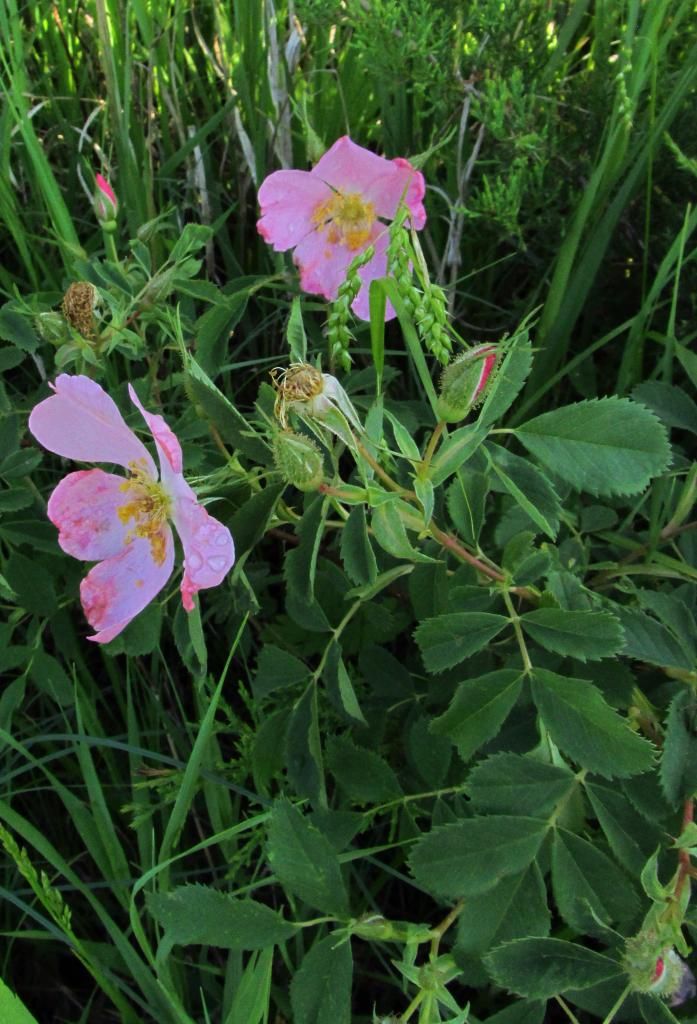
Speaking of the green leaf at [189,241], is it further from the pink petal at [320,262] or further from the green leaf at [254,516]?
the green leaf at [254,516]

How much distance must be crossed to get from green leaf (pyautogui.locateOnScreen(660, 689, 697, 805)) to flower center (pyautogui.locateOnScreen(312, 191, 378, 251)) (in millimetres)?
656

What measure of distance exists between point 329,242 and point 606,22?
1.63ft

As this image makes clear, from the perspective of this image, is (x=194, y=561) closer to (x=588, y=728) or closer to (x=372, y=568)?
(x=372, y=568)

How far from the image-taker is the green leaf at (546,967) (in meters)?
Result: 0.79

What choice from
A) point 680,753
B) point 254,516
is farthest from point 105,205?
point 680,753

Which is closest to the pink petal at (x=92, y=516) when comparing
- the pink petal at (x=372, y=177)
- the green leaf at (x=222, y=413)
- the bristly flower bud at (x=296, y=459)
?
the green leaf at (x=222, y=413)

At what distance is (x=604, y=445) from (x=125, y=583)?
47cm

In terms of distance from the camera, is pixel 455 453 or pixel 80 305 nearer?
pixel 455 453

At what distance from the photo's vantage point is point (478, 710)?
88 cm

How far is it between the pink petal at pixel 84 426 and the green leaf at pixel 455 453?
262mm

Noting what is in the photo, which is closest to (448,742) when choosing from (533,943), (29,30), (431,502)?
(533,943)

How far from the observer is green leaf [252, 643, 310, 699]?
1026 millimetres

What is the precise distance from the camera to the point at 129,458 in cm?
86

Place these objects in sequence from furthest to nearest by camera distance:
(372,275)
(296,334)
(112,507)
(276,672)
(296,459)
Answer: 1. (372,275)
2. (276,672)
3. (112,507)
4. (296,334)
5. (296,459)
